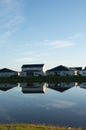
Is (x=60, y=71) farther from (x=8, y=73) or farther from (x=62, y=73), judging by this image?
(x=8, y=73)

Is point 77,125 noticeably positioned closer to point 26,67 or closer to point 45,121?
point 45,121

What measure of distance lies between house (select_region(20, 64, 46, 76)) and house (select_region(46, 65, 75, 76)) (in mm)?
2681

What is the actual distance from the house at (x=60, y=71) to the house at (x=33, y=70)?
2681mm

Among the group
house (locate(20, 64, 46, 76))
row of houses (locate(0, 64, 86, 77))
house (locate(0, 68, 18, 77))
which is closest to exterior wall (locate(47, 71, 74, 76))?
row of houses (locate(0, 64, 86, 77))

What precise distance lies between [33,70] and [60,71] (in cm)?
953

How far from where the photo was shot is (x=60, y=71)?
10138 centimetres

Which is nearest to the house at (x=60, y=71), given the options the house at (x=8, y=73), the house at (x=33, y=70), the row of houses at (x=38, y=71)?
the row of houses at (x=38, y=71)

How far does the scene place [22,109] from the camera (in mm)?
32188

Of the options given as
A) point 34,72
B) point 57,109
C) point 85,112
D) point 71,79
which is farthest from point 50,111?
point 34,72

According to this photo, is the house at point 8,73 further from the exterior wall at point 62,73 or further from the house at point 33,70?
the exterior wall at point 62,73

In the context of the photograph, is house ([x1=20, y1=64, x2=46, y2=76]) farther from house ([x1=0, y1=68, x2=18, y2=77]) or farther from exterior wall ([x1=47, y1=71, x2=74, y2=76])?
exterior wall ([x1=47, y1=71, x2=74, y2=76])

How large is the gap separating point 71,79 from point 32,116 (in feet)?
182

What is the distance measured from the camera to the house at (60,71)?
100375 millimetres

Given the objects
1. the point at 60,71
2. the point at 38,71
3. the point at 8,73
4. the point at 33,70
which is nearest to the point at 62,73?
the point at 60,71
